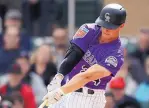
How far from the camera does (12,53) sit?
9.90m

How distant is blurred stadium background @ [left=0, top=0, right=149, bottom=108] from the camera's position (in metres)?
8.70

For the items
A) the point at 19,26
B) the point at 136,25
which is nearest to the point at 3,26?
the point at 19,26

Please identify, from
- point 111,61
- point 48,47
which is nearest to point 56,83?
point 111,61

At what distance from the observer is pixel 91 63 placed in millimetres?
6125

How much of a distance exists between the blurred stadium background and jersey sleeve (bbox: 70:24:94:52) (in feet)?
6.98

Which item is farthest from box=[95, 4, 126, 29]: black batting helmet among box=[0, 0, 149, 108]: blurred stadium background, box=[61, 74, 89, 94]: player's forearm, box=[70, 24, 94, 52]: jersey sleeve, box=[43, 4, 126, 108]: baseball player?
box=[0, 0, 149, 108]: blurred stadium background

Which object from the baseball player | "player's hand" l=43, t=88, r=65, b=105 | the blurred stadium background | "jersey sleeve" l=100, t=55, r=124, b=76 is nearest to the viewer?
"player's hand" l=43, t=88, r=65, b=105

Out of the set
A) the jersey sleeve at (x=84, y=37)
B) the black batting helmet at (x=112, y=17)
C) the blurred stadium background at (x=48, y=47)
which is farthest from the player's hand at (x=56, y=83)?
the blurred stadium background at (x=48, y=47)

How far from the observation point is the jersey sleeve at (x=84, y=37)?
6.05 meters

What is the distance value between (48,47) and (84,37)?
3919 mm

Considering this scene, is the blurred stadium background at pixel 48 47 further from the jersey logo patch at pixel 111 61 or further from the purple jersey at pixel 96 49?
the jersey logo patch at pixel 111 61

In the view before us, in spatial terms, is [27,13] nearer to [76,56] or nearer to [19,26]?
[19,26]

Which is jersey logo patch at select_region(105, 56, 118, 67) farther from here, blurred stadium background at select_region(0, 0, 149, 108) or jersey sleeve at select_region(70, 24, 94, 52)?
blurred stadium background at select_region(0, 0, 149, 108)

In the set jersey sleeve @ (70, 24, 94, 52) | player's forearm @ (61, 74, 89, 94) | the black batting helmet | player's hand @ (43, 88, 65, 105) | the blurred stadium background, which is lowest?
the blurred stadium background
